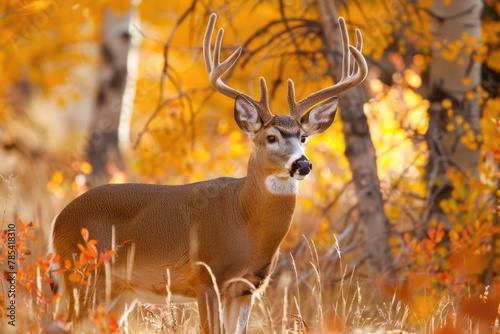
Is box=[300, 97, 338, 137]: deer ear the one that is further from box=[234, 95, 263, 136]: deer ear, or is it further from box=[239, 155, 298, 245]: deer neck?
box=[239, 155, 298, 245]: deer neck

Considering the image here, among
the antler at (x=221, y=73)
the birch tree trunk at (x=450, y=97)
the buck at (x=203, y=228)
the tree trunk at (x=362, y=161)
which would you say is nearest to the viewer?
the buck at (x=203, y=228)

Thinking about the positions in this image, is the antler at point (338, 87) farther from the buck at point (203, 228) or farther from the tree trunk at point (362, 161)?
the tree trunk at point (362, 161)

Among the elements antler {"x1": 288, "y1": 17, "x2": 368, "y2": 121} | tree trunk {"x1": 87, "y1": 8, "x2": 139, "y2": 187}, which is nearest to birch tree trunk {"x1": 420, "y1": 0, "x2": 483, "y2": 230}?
antler {"x1": 288, "y1": 17, "x2": 368, "y2": 121}

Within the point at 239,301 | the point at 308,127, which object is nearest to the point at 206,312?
the point at 239,301

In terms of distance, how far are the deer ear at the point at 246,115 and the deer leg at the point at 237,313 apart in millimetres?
1013

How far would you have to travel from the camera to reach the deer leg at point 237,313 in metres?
5.14

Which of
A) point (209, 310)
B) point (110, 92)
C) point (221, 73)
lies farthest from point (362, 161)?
point (110, 92)

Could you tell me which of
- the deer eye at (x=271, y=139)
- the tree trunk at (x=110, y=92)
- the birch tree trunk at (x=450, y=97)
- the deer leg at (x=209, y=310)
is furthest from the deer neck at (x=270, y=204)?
the tree trunk at (x=110, y=92)

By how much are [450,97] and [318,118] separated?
2.51 m

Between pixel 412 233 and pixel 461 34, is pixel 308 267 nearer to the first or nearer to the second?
pixel 412 233

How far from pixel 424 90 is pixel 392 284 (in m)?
1.91

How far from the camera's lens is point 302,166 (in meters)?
4.89

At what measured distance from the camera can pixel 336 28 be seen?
730 centimetres

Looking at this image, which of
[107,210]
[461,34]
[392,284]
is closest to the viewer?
[107,210]
